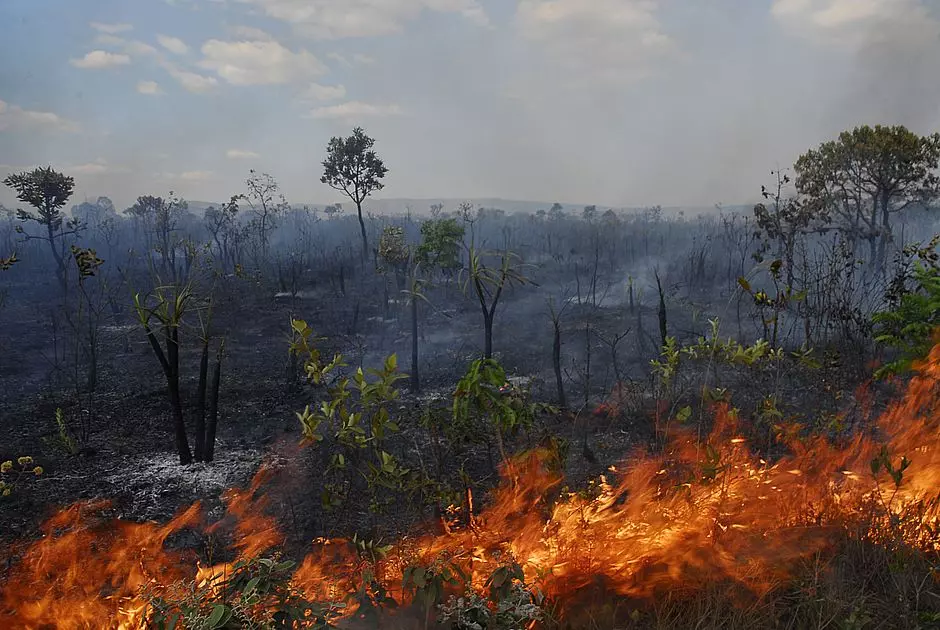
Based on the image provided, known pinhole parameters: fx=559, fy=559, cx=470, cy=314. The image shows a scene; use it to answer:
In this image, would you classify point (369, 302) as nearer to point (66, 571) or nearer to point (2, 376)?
point (2, 376)

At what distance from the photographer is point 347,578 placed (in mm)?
3625

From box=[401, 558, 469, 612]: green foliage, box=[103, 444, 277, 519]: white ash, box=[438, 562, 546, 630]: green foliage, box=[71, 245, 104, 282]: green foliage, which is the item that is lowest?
box=[103, 444, 277, 519]: white ash

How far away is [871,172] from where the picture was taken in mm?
14820

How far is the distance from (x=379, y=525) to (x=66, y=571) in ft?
7.20

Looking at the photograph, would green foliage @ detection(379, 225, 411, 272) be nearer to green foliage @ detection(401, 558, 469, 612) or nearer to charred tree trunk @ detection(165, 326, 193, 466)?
charred tree trunk @ detection(165, 326, 193, 466)

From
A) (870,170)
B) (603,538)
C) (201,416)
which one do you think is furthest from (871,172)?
(201,416)

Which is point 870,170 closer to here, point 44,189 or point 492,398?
point 492,398

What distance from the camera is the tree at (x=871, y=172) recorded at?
1430cm

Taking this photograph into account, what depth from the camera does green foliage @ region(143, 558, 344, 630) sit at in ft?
7.33

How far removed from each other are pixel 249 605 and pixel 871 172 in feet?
58.2

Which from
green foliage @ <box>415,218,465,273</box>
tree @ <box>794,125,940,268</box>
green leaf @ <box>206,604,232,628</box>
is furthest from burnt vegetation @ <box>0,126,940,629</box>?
tree @ <box>794,125,940,268</box>

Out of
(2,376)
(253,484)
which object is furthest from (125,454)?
(2,376)

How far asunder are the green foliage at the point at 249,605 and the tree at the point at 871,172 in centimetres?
1553

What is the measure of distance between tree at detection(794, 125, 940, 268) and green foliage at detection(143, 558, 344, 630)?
15529mm
